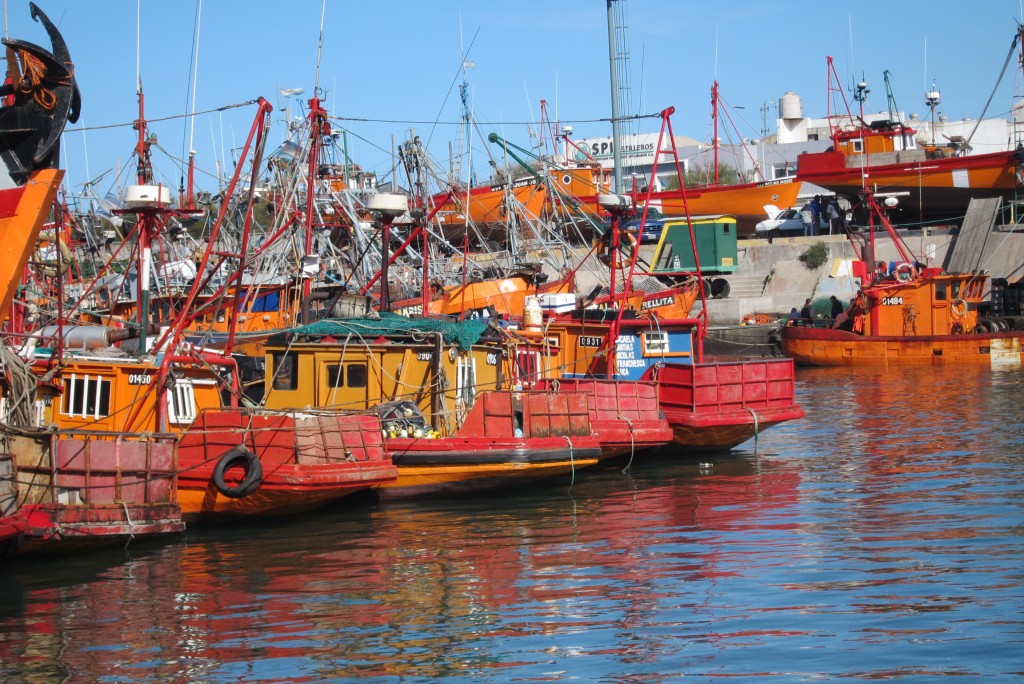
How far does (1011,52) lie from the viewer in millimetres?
41031

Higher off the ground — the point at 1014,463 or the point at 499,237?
the point at 499,237

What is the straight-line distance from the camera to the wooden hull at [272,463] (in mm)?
13962

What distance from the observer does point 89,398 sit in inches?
607

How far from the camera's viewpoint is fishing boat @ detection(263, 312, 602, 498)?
16.0m

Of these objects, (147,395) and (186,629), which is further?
(147,395)

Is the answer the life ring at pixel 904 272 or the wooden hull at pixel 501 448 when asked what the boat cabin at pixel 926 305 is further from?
the wooden hull at pixel 501 448

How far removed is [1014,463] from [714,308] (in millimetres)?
23916

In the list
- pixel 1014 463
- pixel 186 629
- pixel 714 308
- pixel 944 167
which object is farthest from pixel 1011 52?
pixel 186 629

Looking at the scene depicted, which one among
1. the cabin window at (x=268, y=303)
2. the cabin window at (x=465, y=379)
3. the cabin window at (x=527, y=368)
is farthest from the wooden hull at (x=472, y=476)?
the cabin window at (x=268, y=303)

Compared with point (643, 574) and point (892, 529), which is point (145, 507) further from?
point (892, 529)

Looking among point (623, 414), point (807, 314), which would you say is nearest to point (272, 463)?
point (623, 414)

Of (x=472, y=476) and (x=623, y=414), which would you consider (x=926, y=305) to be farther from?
(x=472, y=476)

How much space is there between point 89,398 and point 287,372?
2.75 meters

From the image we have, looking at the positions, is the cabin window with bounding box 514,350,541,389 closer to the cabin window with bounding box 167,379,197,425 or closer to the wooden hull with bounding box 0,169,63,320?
the cabin window with bounding box 167,379,197,425
